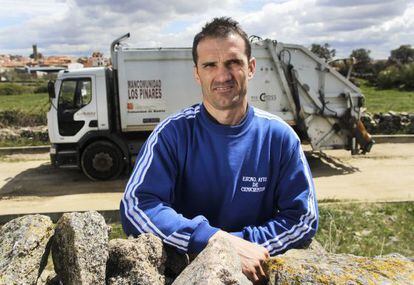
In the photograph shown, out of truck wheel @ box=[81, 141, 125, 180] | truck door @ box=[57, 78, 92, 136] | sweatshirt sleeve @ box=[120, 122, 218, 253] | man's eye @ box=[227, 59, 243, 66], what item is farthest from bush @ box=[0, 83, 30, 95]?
man's eye @ box=[227, 59, 243, 66]

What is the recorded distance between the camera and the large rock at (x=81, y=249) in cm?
170

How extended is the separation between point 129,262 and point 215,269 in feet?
1.37

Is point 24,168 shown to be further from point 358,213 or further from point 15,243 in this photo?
point 15,243

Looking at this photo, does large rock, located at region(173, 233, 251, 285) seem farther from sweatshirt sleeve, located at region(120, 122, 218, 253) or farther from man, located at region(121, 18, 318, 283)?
man, located at region(121, 18, 318, 283)

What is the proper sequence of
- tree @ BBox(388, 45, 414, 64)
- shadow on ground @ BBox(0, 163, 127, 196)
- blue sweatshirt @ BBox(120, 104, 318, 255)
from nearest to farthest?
blue sweatshirt @ BBox(120, 104, 318, 255)
shadow on ground @ BBox(0, 163, 127, 196)
tree @ BBox(388, 45, 414, 64)

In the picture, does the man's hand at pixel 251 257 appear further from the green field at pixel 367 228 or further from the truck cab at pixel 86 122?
the truck cab at pixel 86 122

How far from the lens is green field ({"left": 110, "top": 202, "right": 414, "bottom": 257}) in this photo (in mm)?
5840

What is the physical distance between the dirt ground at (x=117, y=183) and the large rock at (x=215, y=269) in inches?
262

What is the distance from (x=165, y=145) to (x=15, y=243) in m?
0.77

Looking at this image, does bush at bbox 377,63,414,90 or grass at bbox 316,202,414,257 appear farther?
bush at bbox 377,63,414,90

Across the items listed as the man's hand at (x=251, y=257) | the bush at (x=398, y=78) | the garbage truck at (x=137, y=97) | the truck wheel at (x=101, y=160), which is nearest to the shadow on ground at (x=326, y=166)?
the garbage truck at (x=137, y=97)

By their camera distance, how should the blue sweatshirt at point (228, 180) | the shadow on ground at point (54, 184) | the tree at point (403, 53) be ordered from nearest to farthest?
the blue sweatshirt at point (228, 180), the shadow on ground at point (54, 184), the tree at point (403, 53)

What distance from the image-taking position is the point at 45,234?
6.35 ft

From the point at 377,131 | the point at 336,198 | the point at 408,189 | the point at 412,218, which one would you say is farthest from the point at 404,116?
the point at 412,218
